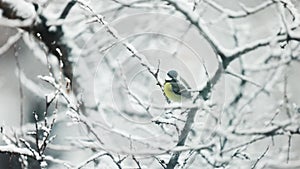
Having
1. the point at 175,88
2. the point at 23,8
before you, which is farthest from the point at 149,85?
the point at 23,8

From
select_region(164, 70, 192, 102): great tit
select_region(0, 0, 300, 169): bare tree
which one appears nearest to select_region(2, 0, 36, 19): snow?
select_region(0, 0, 300, 169): bare tree

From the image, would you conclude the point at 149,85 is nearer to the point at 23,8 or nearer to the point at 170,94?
the point at 170,94

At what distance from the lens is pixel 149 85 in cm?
141

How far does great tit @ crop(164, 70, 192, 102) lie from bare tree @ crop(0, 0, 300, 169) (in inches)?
0.6

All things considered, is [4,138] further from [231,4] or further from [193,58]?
[231,4]

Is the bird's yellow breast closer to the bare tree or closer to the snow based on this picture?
the bare tree

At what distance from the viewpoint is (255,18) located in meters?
1.77

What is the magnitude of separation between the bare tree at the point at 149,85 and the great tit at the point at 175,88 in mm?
16

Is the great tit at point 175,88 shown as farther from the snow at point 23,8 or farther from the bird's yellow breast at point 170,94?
the snow at point 23,8

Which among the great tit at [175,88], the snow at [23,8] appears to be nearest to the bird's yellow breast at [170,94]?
the great tit at [175,88]

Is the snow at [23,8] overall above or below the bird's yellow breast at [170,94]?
above

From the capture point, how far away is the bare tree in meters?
1.33

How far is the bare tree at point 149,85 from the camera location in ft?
4.36

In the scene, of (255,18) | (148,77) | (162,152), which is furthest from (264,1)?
(162,152)
